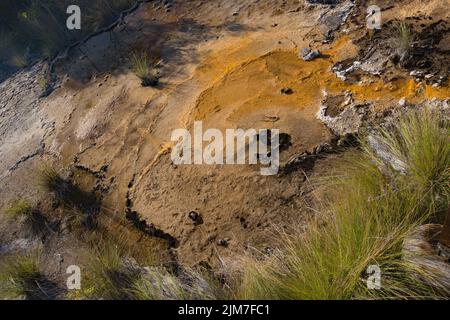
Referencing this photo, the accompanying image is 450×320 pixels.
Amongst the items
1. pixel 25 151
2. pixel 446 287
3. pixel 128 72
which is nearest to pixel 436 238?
pixel 446 287

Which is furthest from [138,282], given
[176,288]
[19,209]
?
[19,209]

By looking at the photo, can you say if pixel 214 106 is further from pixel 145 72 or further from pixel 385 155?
pixel 385 155

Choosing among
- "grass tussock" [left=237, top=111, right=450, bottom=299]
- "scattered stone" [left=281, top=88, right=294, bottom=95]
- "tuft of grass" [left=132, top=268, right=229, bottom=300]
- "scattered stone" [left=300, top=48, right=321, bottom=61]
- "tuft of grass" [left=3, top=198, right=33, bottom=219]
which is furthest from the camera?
"scattered stone" [left=300, top=48, right=321, bottom=61]

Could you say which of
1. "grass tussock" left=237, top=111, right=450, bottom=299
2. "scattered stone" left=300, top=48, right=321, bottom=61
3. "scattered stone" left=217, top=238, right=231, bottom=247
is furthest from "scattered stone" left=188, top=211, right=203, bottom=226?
"scattered stone" left=300, top=48, right=321, bottom=61

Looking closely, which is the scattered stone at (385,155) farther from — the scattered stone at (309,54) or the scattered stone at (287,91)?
the scattered stone at (309,54)

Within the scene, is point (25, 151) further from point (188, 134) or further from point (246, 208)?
point (246, 208)

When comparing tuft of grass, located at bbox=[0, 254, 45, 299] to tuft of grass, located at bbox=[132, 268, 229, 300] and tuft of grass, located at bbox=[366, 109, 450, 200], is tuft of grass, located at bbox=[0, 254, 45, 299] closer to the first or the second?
tuft of grass, located at bbox=[132, 268, 229, 300]
